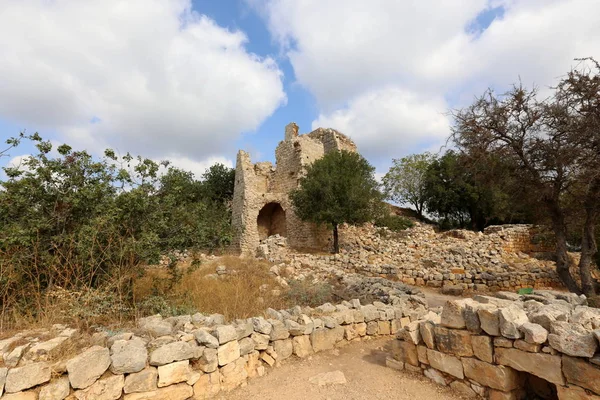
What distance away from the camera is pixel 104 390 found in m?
3.06

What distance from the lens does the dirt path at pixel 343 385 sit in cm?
380

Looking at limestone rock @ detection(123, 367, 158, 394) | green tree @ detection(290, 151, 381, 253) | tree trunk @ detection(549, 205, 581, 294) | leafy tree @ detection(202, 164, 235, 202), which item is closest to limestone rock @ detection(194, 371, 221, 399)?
limestone rock @ detection(123, 367, 158, 394)

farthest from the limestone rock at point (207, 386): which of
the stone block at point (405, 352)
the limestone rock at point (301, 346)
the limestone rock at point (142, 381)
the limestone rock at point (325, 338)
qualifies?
the stone block at point (405, 352)

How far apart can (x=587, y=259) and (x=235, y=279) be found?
32.8 feet

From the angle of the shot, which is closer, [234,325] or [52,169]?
[234,325]

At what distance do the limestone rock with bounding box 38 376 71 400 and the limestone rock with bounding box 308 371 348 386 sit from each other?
9.06 feet

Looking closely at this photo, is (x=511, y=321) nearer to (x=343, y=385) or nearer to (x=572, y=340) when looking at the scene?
(x=572, y=340)

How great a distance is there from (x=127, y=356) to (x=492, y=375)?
407cm

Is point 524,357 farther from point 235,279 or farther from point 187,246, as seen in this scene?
point 235,279

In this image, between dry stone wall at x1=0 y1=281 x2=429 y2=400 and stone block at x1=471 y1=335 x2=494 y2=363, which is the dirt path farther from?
stone block at x1=471 y1=335 x2=494 y2=363

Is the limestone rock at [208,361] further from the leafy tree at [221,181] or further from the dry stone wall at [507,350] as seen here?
the leafy tree at [221,181]

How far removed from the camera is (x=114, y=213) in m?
5.04

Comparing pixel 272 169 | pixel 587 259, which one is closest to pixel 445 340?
pixel 587 259

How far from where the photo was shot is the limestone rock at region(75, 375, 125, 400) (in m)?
2.98
